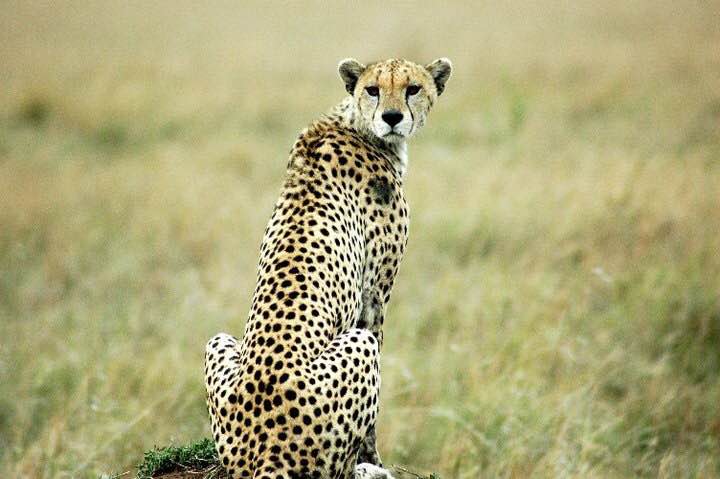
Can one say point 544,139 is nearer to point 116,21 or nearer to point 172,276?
point 172,276

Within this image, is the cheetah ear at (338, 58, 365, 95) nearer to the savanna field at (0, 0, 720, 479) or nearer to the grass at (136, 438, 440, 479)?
the grass at (136, 438, 440, 479)

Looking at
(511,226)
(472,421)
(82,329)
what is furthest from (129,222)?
(472,421)

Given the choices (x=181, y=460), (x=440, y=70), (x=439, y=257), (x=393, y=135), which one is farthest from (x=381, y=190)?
(x=439, y=257)

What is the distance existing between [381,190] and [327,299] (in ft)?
2.48

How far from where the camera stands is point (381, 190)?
3.71m

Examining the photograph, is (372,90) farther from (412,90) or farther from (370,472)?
(370,472)

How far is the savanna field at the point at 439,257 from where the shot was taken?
518cm

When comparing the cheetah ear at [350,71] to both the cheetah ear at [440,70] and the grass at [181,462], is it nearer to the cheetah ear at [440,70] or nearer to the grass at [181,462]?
the cheetah ear at [440,70]

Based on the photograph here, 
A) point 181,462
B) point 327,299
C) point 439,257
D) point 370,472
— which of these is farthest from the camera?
point 439,257

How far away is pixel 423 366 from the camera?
6.02 metres

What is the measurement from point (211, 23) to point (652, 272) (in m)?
16.2

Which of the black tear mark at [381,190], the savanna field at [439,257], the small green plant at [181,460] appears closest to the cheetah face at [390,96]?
the black tear mark at [381,190]

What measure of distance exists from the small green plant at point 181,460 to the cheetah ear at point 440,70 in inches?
75.5

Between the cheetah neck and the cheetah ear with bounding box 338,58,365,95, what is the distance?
64 millimetres
